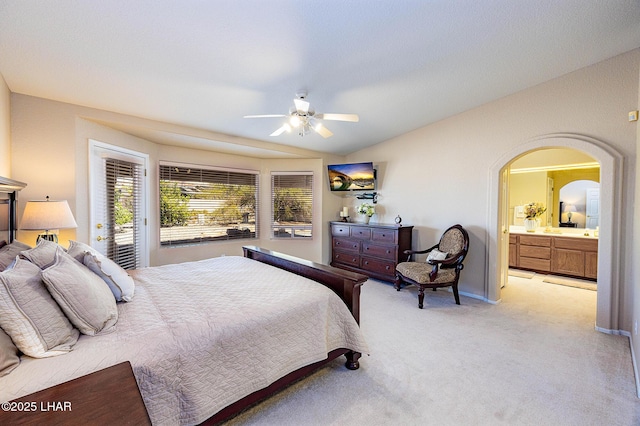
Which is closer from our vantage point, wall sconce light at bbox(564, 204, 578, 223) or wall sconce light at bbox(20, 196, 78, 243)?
wall sconce light at bbox(20, 196, 78, 243)

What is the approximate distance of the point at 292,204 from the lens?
5758 mm

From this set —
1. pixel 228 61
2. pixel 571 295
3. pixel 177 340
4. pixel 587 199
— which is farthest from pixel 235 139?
pixel 587 199

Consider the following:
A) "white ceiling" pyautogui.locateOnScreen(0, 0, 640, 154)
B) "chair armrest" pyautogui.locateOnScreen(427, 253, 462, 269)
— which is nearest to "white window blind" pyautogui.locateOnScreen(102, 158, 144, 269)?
"white ceiling" pyautogui.locateOnScreen(0, 0, 640, 154)

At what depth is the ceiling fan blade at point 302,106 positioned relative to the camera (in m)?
2.70

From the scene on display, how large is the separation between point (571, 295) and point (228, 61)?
566 cm

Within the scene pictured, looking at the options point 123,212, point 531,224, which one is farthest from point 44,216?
point 531,224

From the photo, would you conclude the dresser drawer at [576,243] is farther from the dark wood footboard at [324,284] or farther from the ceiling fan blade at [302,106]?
the ceiling fan blade at [302,106]

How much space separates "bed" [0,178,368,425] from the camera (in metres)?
1.36

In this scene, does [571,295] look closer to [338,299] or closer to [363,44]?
[338,299]

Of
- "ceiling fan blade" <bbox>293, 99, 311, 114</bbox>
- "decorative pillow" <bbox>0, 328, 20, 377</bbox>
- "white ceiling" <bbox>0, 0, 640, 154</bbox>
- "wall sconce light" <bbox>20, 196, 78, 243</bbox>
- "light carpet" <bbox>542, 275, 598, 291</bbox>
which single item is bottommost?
A: "light carpet" <bbox>542, 275, 598, 291</bbox>

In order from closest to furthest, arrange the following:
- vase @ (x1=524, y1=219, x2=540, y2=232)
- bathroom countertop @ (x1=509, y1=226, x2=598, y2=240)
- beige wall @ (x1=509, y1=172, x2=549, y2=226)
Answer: bathroom countertop @ (x1=509, y1=226, x2=598, y2=240), vase @ (x1=524, y1=219, x2=540, y2=232), beige wall @ (x1=509, y1=172, x2=549, y2=226)

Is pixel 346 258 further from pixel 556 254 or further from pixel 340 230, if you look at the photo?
pixel 556 254

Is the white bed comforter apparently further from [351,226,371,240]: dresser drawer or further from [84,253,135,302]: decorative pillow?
[351,226,371,240]: dresser drawer

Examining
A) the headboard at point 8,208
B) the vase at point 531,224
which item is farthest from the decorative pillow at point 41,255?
the vase at point 531,224
